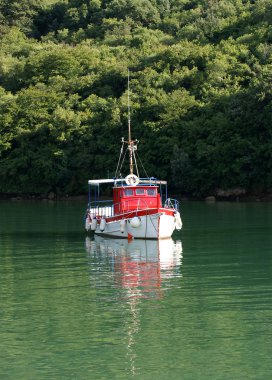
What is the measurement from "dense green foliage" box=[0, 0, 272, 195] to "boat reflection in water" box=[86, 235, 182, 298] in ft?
130

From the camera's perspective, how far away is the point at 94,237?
5619 cm

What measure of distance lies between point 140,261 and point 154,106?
197ft

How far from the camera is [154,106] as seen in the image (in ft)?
335

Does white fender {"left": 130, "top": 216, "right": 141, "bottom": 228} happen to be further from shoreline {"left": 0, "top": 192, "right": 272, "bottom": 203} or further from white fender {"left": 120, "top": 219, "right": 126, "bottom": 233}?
shoreline {"left": 0, "top": 192, "right": 272, "bottom": 203}

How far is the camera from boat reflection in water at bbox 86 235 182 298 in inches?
1390

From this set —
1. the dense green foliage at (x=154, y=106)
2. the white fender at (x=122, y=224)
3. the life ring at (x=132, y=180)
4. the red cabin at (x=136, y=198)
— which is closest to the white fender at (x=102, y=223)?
the red cabin at (x=136, y=198)

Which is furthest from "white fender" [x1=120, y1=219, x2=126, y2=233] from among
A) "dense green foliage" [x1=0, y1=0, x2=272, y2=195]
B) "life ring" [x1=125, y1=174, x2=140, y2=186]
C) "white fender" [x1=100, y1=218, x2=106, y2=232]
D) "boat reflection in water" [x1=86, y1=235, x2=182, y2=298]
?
"dense green foliage" [x1=0, y1=0, x2=272, y2=195]

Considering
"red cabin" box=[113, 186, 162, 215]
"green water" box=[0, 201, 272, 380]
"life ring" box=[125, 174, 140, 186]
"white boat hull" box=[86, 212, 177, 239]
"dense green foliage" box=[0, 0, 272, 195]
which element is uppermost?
"dense green foliage" box=[0, 0, 272, 195]

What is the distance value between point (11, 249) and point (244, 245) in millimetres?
11652

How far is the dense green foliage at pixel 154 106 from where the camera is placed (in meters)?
93.8

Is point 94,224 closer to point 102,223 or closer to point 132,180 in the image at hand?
point 102,223

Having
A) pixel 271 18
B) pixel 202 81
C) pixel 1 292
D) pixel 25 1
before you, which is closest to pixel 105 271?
pixel 1 292

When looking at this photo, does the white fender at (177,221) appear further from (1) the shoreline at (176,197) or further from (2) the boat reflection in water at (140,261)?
(1) the shoreline at (176,197)

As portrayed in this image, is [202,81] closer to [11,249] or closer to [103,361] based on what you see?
[11,249]
